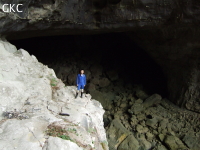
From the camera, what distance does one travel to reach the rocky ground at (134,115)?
8.20 metres

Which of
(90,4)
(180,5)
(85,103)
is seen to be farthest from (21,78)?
(180,5)

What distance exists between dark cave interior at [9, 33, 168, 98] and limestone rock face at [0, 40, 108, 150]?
17.3 ft

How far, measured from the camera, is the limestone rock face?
331 cm

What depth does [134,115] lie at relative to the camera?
9.50 m

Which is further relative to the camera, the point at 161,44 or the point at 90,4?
the point at 161,44

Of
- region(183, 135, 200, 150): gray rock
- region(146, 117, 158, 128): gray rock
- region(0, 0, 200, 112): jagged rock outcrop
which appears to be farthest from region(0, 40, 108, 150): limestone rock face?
region(183, 135, 200, 150): gray rock

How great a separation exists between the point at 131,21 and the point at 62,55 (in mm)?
5024

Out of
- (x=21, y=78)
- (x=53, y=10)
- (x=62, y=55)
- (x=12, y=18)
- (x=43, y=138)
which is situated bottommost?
(x=43, y=138)

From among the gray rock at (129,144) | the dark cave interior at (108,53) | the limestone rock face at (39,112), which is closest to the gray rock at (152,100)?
the dark cave interior at (108,53)

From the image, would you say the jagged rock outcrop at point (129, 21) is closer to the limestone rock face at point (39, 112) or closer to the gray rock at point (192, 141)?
the limestone rock face at point (39, 112)

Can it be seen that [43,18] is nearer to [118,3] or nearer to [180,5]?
[118,3]

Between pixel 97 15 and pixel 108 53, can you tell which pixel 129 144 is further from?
Result: pixel 108 53

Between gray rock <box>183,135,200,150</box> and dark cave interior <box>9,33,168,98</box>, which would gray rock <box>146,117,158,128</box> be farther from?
dark cave interior <box>9,33,168,98</box>

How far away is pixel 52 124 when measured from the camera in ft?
12.4
